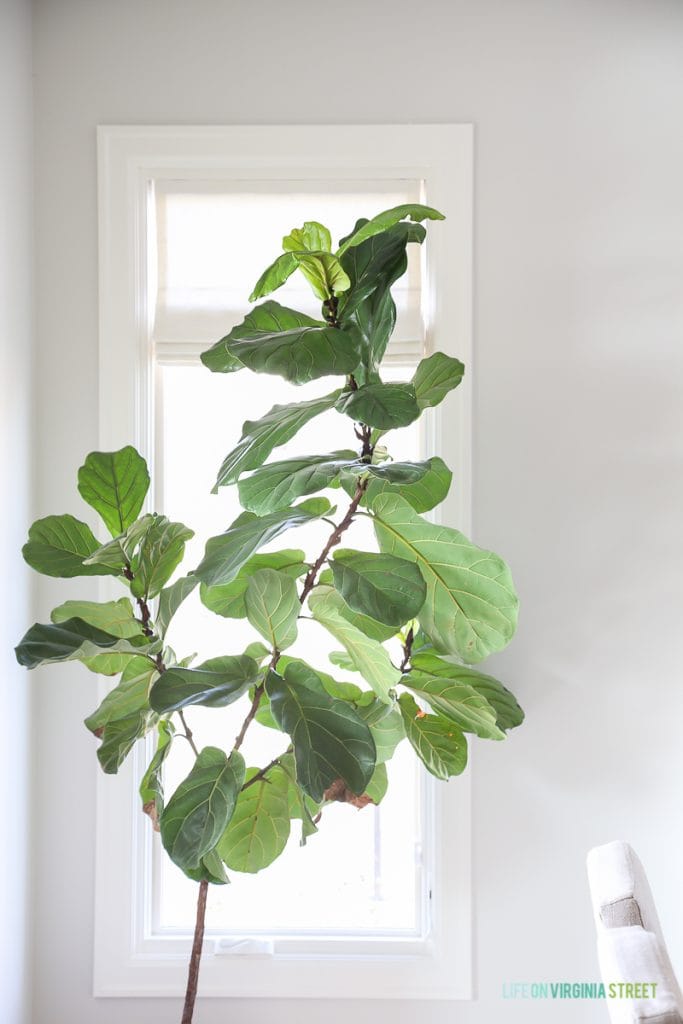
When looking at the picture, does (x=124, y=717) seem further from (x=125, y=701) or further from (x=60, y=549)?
(x=60, y=549)

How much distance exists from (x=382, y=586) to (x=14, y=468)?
937mm

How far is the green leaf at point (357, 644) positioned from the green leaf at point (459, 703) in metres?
0.11

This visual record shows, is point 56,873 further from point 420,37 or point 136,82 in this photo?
point 420,37

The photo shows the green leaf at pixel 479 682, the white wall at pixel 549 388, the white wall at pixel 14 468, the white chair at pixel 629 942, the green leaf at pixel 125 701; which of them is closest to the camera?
the white chair at pixel 629 942

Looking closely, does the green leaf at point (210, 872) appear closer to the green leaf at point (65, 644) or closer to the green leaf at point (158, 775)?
the green leaf at point (158, 775)

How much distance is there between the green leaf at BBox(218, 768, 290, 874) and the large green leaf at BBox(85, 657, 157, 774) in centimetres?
22

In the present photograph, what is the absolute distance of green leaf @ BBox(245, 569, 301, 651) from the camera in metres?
1.28

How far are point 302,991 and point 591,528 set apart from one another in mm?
1193

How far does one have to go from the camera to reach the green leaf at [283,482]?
1152 mm

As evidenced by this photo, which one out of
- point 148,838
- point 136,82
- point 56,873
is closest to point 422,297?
point 136,82

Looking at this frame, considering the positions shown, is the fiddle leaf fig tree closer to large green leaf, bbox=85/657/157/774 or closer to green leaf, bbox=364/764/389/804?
large green leaf, bbox=85/657/157/774

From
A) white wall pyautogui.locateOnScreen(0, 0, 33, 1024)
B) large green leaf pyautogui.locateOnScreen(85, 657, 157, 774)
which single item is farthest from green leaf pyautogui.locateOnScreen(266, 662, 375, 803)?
white wall pyautogui.locateOnScreen(0, 0, 33, 1024)

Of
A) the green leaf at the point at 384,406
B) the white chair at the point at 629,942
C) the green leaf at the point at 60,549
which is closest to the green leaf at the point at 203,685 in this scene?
the green leaf at the point at 60,549

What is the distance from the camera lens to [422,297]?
5.95ft
